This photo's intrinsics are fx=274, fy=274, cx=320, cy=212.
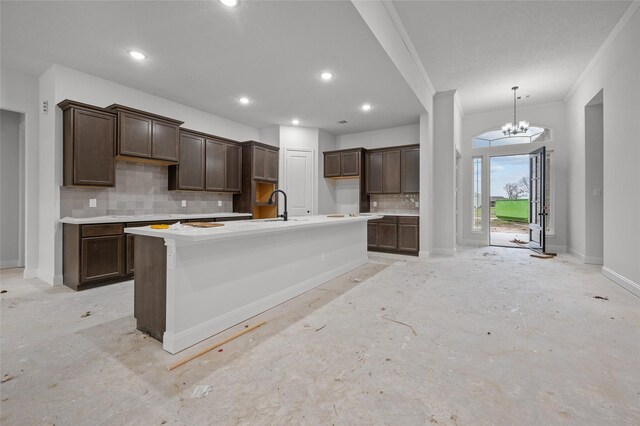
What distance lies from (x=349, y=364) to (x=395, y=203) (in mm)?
5261

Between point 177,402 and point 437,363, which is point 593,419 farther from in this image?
point 177,402

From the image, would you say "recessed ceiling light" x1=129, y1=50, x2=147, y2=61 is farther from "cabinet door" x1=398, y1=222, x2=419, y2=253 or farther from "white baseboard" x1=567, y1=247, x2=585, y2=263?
"white baseboard" x1=567, y1=247, x2=585, y2=263

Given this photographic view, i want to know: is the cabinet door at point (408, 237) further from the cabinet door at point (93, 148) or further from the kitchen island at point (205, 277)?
the cabinet door at point (93, 148)

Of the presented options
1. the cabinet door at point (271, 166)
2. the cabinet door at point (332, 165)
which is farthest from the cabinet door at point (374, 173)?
the cabinet door at point (271, 166)

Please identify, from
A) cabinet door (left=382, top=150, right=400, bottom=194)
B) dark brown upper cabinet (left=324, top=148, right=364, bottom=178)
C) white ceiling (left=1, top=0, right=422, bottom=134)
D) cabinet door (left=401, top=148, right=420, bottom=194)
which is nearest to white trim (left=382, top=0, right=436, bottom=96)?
white ceiling (left=1, top=0, right=422, bottom=134)

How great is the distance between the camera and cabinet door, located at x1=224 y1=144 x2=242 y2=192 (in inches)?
218

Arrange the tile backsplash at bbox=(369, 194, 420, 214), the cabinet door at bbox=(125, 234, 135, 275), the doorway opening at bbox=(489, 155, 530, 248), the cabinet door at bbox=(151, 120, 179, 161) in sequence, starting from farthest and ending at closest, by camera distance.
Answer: the doorway opening at bbox=(489, 155, 530, 248)
the tile backsplash at bbox=(369, 194, 420, 214)
the cabinet door at bbox=(151, 120, 179, 161)
the cabinet door at bbox=(125, 234, 135, 275)

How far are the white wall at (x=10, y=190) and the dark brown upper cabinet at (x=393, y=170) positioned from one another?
21.6 feet

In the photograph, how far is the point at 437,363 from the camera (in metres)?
1.87

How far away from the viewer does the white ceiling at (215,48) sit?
268 cm

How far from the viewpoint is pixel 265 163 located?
598 cm

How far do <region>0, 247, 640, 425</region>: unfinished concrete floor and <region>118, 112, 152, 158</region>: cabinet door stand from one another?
2018mm

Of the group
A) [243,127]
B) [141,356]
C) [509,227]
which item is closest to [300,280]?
[141,356]

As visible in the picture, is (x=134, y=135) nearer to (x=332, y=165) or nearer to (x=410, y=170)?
(x=332, y=165)
